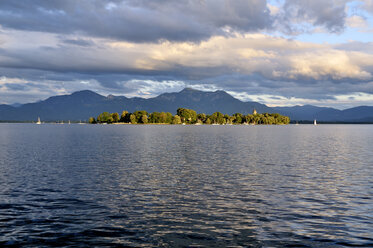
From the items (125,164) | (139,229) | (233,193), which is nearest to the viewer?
(139,229)

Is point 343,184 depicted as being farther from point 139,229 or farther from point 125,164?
point 125,164

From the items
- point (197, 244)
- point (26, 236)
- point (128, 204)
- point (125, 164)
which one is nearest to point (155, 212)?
point (128, 204)

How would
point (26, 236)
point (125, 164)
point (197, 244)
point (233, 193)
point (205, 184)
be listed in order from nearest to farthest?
point (197, 244), point (26, 236), point (233, 193), point (205, 184), point (125, 164)

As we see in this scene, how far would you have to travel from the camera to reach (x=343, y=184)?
4212 centimetres

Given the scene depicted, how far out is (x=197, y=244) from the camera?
21.1 m

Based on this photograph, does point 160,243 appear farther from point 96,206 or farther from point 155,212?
point 96,206

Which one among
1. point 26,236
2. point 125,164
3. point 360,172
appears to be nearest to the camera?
point 26,236

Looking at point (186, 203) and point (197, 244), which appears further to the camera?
point (186, 203)

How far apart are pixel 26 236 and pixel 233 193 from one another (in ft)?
70.5

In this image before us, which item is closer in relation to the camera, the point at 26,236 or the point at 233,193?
the point at 26,236

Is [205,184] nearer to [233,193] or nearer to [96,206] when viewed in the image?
[233,193]

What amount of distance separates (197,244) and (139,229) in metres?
5.30

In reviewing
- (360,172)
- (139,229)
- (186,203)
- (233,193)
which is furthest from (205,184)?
(360,172)

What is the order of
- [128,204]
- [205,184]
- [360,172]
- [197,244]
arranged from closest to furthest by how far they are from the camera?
[197,244] < [128,204] < [205,184] < [360,172]
